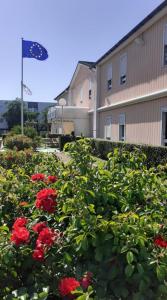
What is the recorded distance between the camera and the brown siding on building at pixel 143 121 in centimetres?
1452

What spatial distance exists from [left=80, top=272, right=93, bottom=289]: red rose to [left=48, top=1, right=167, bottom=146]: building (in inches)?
479

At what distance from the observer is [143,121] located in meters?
16.0

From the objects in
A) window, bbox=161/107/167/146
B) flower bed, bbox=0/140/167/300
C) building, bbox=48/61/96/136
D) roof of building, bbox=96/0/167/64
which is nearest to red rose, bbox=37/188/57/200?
flower bed, bbox=0/140/167/300

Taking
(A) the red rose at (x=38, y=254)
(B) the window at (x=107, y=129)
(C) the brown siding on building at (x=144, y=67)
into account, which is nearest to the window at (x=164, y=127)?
(C) the brown siding on building at (x=144, y=67)

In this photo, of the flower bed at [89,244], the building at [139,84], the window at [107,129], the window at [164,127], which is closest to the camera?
the flower bed at [89,244]

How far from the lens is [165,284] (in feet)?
7.26

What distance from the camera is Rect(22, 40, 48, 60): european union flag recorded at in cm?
2564

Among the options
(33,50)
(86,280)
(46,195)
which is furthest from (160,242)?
(33,50)

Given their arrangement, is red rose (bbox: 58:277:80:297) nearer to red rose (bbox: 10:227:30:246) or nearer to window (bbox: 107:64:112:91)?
red rose (bbox: 10:227:30:246)

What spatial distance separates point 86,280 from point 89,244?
29 centimetres

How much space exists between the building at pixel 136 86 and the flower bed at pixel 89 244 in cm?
1138

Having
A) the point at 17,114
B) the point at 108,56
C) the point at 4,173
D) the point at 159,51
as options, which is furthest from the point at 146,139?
the point at 17,114

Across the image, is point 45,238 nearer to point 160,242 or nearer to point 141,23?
point 160,242

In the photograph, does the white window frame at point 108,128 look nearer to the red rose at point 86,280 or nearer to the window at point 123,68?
the window at point 123,68
